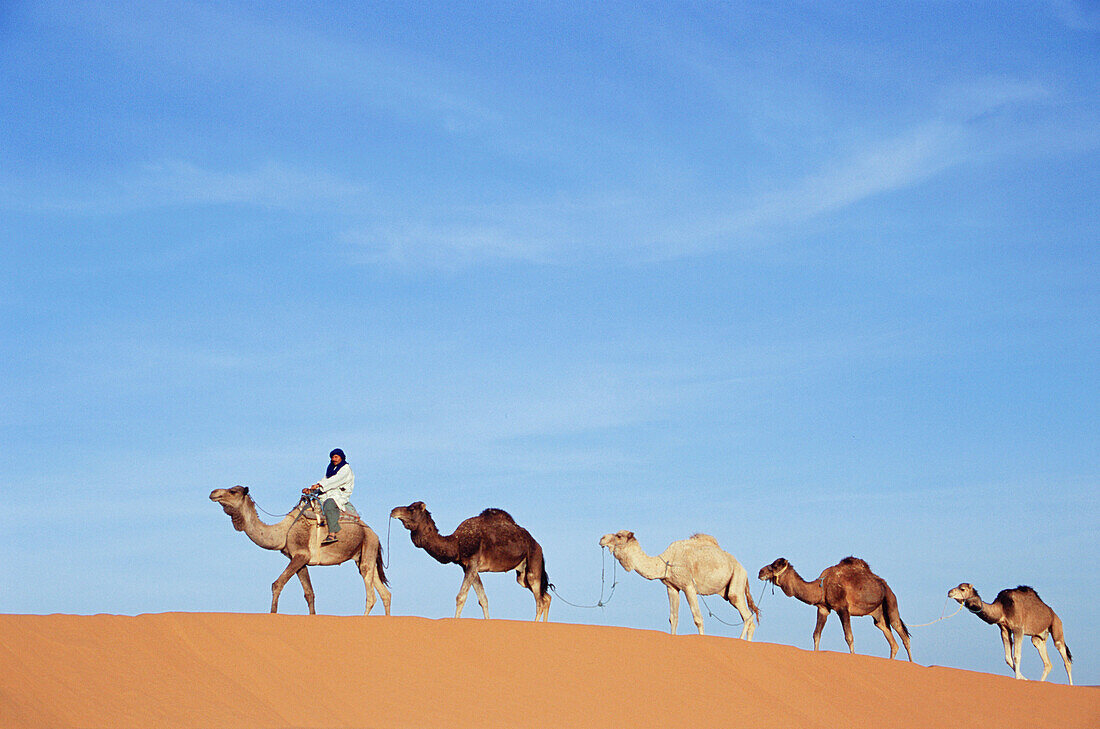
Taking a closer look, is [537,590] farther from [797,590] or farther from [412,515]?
[797,590]

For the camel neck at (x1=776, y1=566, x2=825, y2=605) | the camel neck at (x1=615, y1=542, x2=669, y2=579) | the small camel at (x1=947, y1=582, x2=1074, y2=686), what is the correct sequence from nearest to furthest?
1. the camel neck at (x1=615, y1=542, x2=669, y2=579)
2. the camel neck at (x1=776, y1=566, x2=825, y2=605)
3. the small camel at (x1=947, y1=582, x2=1074, y2=686)

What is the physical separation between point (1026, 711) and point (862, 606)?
3.45 metres

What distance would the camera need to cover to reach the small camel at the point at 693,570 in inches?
829

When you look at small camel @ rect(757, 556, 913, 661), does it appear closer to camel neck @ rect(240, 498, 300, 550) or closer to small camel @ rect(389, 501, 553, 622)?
small camel @ rect(389, 501, 553, 622)

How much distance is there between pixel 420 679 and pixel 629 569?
6.98 m

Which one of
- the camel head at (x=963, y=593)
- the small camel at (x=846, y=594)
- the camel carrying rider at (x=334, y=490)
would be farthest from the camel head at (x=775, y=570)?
the camel carrying rider at (x=334, y=490)

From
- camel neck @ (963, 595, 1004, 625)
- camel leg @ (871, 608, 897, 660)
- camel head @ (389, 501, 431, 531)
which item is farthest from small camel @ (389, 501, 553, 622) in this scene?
camel neck @ (963, 595, 1004, 625)

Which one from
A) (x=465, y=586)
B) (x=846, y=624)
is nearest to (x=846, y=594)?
(x=846, y=624)

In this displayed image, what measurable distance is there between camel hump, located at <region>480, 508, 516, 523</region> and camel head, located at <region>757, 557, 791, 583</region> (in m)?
5.21

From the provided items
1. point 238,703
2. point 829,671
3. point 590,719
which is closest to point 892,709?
point 829,671

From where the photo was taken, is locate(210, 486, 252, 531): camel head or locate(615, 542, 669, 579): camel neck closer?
locate(210, 486, 252, 531): camel head

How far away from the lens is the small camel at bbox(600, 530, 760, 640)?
21047mm

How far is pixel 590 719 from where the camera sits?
50.1ft

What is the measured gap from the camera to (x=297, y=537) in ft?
60.5
